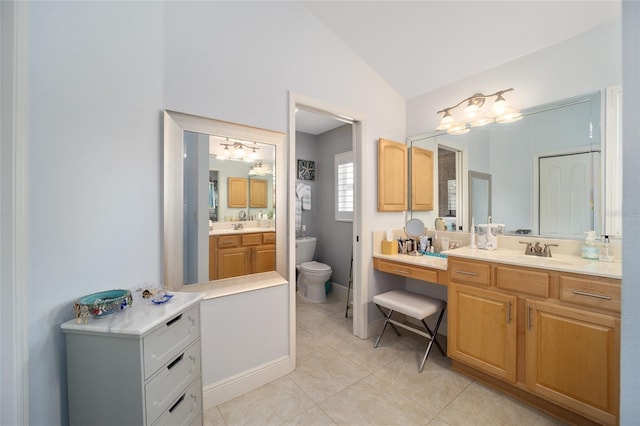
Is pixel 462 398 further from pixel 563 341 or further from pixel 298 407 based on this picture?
pixel 298 407

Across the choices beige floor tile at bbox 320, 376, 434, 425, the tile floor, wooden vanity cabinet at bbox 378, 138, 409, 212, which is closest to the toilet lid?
the tile floor

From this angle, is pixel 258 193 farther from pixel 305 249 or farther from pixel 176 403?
pixel 305 249

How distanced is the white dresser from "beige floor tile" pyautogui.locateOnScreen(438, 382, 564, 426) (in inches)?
63.2

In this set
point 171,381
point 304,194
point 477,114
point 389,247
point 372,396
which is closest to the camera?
point 171,381

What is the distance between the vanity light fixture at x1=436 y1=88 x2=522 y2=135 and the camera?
2.12m

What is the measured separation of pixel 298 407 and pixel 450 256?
1.54 m

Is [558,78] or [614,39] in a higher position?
[614,39]

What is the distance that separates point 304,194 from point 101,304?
3.29 m

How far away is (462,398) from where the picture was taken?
1.73m

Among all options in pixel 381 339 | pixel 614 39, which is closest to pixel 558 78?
pixel 614 39

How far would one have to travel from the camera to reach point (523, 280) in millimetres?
1630

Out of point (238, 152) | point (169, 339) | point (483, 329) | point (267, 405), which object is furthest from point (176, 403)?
point (483, 329)

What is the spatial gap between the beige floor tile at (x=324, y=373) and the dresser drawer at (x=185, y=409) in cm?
76

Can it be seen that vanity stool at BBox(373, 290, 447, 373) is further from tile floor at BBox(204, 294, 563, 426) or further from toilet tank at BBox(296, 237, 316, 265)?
toilet tank at BBox(296, 237, 316, 265)
